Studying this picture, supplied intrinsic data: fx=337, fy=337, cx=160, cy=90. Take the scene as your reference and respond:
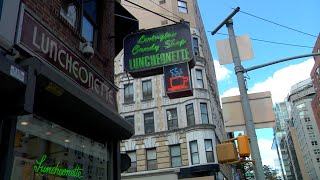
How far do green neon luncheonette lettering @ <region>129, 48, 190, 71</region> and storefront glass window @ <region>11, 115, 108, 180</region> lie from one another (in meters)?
2.62

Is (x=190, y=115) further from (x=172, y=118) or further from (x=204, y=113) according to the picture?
(x=172, y=118)

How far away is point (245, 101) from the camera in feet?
27.7

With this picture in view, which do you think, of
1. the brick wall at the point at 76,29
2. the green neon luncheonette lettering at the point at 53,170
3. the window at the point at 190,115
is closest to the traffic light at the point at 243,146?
the green neon luncheonette lettering at the point at 53,170

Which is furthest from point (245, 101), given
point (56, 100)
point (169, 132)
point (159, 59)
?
point (169, 132)

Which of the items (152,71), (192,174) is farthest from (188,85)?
(192,174)

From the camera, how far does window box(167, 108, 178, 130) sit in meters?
31.2

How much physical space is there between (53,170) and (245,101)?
15.8ft

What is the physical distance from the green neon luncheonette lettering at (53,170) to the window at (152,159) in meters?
23.7

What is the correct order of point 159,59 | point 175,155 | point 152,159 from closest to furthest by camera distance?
point 159,59, point 175,155, point 152,159

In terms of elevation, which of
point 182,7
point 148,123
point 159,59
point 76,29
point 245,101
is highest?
point 182,7

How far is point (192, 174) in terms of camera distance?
93.7 feet

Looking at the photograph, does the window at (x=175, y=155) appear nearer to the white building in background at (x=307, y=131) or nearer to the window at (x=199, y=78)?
the window at (x=199, y=78)

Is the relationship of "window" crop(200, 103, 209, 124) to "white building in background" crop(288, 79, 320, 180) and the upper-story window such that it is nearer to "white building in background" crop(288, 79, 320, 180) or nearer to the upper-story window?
the upper-story window

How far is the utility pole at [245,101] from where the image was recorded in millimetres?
7684
